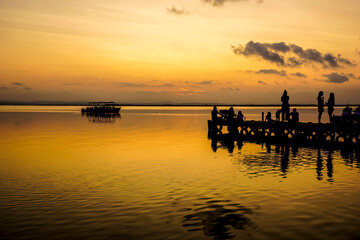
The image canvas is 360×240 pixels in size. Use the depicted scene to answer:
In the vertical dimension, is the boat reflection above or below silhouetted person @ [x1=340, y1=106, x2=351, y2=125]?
below

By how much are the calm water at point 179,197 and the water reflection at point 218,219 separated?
0.03 metres

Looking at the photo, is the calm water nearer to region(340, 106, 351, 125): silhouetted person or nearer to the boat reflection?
region(340, 106, 351, 125): silhouetted person

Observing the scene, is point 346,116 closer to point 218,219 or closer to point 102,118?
point 218,219

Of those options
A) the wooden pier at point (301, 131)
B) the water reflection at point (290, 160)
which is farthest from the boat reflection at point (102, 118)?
the water reflection at point (290, 160)

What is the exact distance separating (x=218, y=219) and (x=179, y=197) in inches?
110

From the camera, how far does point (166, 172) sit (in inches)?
709

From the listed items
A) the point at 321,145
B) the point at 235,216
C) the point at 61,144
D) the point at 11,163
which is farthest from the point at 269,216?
the point at 61,144

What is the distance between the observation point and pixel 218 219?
10.6 m

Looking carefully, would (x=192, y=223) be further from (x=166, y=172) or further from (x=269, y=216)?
(x=166, y=172)

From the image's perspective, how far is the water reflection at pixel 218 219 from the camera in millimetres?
9641

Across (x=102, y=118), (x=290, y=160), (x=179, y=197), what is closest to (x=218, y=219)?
(x=179, y=197)

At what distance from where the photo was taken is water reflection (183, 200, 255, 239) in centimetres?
964

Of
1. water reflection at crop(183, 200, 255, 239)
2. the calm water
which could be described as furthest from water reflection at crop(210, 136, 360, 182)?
water reflection at crop(183, 200, 255, 239)

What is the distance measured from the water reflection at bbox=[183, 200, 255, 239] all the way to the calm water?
3cm
